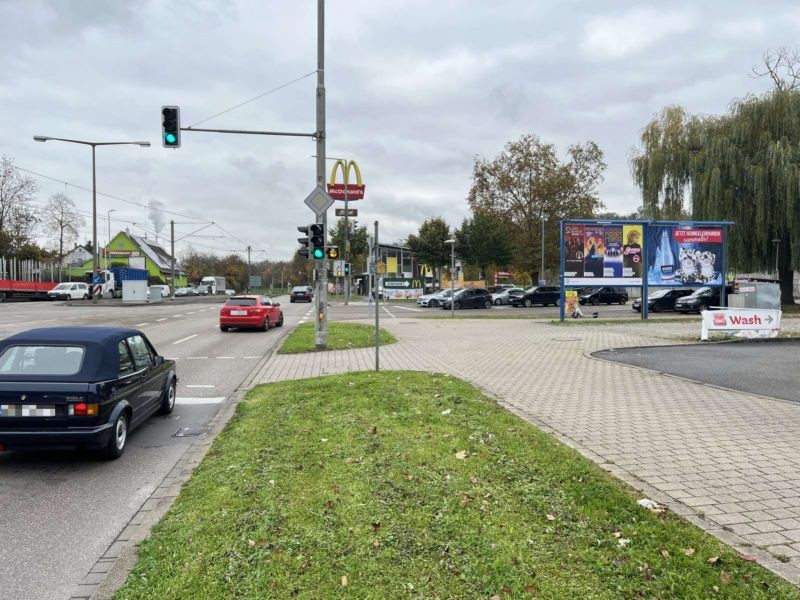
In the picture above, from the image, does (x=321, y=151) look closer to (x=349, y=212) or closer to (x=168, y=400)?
(x=168, y=400)

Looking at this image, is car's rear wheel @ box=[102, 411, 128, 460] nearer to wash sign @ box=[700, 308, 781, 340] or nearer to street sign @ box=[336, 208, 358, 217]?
wash sign @ box=[700, 308, 781, 340]

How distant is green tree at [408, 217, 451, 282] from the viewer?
189 feet

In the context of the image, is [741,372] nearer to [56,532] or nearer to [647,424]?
[647,424]

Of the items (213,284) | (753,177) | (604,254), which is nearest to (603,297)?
(753,177)

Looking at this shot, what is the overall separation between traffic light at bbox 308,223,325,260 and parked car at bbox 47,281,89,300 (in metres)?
47.0

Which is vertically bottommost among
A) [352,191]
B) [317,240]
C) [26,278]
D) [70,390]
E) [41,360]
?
[70,390]

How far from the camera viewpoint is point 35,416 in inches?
212

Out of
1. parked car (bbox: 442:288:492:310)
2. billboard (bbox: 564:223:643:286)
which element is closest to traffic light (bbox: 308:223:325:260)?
billboard (bbox: 564:223:643:286)

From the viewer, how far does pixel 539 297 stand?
145 feet

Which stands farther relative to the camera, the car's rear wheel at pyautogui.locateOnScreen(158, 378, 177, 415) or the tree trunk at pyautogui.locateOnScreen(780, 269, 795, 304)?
Result: the tree trunk at pyautogui.locateOnScreen(780, 269, 795, 304)

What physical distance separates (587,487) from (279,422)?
3784 mm

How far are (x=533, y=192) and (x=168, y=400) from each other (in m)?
54.4

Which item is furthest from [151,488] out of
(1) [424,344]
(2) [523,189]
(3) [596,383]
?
(2) [523,189]

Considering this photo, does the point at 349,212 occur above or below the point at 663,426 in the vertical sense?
above
